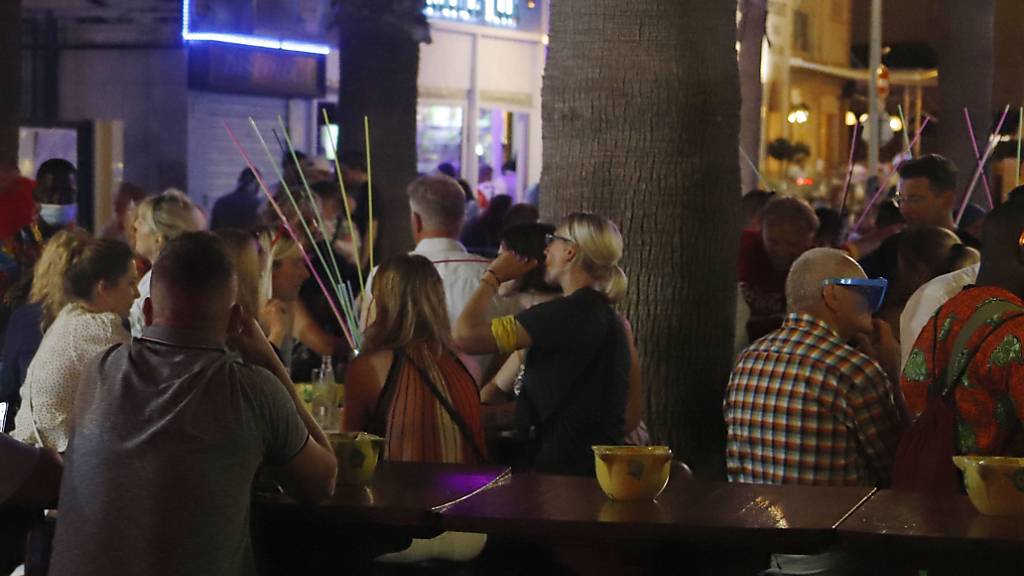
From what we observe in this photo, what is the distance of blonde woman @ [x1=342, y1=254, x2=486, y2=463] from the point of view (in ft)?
18.3

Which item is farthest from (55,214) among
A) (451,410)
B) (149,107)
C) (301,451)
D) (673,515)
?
(149,107)

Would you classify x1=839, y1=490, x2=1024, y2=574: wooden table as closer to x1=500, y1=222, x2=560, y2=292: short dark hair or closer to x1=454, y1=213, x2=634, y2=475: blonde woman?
x1=454, y1=213, x2=634, y2=475: blonde woman

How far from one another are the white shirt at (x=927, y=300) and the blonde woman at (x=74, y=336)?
3.04m

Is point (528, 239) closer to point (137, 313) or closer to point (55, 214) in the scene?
point (137, 313)

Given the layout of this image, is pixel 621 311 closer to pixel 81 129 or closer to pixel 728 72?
pixel 728 72

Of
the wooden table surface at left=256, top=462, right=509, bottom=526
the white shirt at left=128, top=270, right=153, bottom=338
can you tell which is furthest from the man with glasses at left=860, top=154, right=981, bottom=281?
the wooden table surface at left=256, top=462, right=509, bottom=526

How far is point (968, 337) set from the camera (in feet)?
16.9

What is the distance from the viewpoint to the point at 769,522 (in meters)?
4.07

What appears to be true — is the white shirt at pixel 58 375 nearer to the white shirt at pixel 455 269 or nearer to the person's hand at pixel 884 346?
the white shirt at pixel 455 269

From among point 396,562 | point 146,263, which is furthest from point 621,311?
point 396,562

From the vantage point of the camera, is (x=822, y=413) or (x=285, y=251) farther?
(x=285, y=251)

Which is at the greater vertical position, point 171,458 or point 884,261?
point 884,261

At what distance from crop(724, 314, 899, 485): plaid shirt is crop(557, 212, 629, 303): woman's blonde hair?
28.0 inches

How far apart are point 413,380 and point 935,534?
2.15 metres
